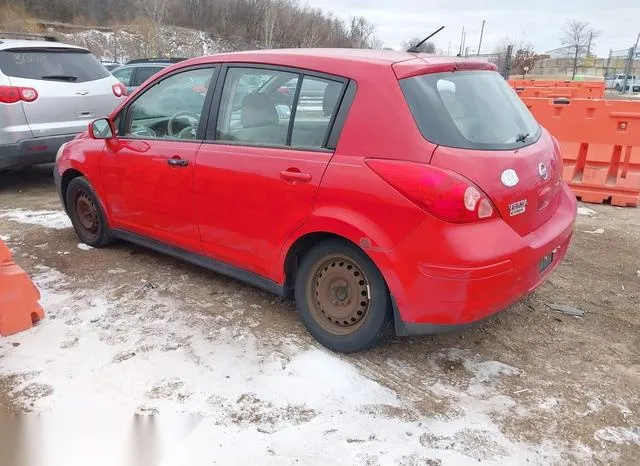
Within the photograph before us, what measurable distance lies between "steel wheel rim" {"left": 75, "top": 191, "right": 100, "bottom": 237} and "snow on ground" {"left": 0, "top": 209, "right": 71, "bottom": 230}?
28.5 inches

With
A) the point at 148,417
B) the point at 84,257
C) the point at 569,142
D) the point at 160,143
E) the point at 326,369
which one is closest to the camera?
the point at 148,417

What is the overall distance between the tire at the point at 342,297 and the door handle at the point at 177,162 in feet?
3.77

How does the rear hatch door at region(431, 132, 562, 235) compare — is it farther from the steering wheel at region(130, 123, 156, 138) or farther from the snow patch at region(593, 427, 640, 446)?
the steering wheel at region(130, 123, 156, 138)

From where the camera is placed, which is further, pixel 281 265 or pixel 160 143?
pixel 160 143

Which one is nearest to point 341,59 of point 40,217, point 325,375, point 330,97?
point 330,97

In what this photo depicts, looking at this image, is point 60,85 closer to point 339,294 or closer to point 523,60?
point 339,294

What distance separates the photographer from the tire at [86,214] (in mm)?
4773

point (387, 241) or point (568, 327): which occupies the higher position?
point (387, 241)

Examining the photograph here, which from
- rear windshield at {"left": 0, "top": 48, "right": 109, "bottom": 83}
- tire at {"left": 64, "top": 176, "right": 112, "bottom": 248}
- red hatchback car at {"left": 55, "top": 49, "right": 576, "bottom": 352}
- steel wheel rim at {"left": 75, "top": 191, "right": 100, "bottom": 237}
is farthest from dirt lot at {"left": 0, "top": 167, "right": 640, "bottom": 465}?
rear windshield at {"left": 0, "top": 48, "right": 109, "bottom": 83}

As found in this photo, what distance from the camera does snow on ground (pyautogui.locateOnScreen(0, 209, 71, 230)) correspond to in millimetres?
5746

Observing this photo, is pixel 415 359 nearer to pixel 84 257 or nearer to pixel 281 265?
pixel 281 265

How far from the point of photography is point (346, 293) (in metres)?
3.16

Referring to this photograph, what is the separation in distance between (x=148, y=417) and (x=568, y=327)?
2691 millimetres

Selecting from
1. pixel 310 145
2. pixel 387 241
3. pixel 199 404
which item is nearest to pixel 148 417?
pixel 199 404
